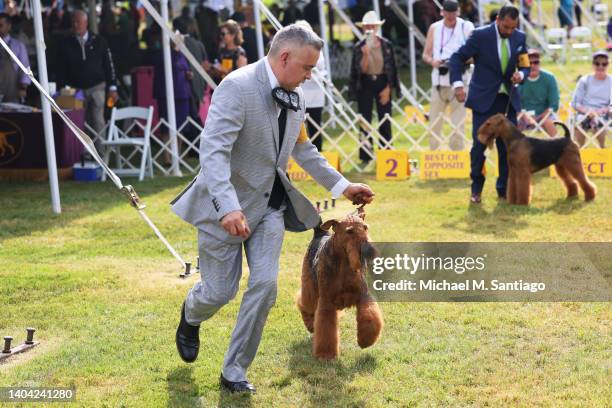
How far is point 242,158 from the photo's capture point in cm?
495

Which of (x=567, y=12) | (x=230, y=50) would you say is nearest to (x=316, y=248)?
(x=230, y=50)

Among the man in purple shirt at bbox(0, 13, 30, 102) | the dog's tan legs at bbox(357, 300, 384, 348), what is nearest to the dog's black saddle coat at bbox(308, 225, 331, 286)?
the dog's tan legs at bbox(357, 300, 384, 348)

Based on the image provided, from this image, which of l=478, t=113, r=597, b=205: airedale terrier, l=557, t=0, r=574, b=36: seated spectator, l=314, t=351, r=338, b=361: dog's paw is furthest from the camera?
l=557, t=0, r=574, b=36: seated spectator

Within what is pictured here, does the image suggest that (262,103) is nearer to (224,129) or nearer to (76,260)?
(224,129)

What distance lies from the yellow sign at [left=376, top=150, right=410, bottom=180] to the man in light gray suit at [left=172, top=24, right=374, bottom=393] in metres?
7.05

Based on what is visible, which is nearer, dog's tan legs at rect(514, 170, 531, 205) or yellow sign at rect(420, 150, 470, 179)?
dog's tan legs at rect(514, 170, 531, 205)

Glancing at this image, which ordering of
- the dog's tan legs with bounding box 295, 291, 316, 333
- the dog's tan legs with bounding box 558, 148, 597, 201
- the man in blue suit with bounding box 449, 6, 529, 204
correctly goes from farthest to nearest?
the dog's tan legs with bounding box 558, 148, 597, 201 → the man in blue suit with bounding box 449, 6, 529, 204 → the dog's tan legs with bounding box 295, 291, 316, 333

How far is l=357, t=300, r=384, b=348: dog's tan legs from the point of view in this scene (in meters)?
5.41

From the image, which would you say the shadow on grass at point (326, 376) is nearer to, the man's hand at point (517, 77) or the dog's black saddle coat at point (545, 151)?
the man's hand at point (517, 77)

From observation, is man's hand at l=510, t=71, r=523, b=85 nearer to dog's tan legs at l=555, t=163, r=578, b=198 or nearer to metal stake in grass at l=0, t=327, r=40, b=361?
dog's tan legs at l=555, t=163, r=578, b=198

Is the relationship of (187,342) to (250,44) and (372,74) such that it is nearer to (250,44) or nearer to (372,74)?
(372,74)

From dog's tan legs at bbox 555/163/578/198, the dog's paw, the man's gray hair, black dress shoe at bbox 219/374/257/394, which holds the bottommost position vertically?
dog's tan legs at bbox 555/163/578/198

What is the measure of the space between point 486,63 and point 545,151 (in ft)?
3.57

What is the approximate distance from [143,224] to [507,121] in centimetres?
368
